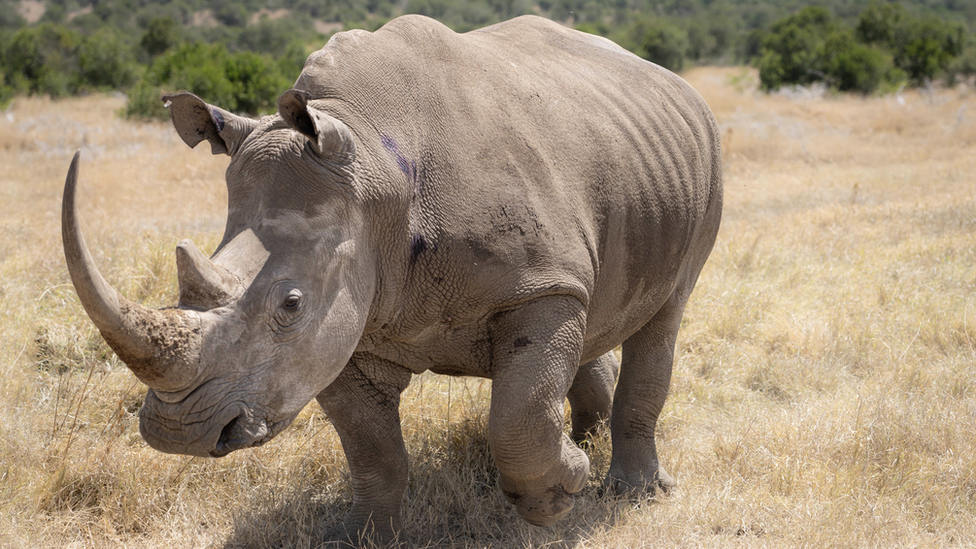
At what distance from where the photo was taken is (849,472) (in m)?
3.82

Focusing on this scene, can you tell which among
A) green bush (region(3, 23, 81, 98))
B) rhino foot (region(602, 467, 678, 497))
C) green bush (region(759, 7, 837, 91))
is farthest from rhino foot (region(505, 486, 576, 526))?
green bush (region(3, 23, 81, 98))

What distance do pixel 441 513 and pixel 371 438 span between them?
2.05 feet

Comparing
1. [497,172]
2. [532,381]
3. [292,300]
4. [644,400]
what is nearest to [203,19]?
[644,400]

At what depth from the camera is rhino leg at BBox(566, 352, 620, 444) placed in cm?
438

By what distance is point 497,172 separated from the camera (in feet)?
9.14

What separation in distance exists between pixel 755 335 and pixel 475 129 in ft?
12.1

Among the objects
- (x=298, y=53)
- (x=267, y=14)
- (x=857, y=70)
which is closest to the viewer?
(x=857, y=70)

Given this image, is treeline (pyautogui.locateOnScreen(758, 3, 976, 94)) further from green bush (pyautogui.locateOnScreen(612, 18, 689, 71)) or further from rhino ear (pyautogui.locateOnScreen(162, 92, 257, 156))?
rhino ear (pyautogui.locateOnScreen(162, 92, 257, 156))

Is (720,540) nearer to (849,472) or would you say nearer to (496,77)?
(849,472)

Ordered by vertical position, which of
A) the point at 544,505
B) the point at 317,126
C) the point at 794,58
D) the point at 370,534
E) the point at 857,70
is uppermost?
the point at 317,126

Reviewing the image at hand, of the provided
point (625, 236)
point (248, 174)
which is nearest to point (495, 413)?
point (625, 236)

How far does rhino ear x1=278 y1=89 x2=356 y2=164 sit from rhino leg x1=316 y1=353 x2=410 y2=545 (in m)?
0.97

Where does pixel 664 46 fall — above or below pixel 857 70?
below

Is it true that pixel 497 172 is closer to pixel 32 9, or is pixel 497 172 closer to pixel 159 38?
pixel 159 38
